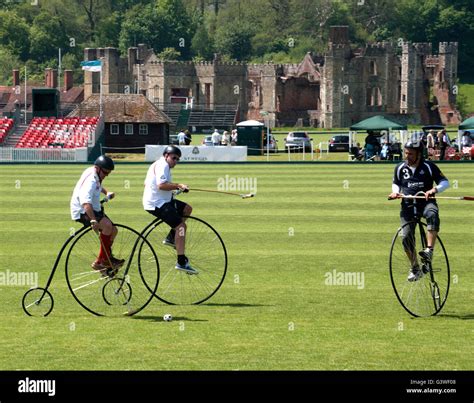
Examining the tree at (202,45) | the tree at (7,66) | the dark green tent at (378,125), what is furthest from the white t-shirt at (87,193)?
the tree at (202,45)

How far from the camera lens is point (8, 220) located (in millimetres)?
27484

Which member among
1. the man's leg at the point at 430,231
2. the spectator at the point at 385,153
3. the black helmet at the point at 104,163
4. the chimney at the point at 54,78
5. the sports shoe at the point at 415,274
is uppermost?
the chimney at the point at 54,78

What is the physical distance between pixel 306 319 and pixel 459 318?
1.88 m

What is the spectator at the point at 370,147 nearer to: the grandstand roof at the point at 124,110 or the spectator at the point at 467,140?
the spectator at the point at 467,140

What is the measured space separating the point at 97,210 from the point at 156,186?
0.91 metres

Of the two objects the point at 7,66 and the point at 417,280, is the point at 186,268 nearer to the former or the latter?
the point at 417,280

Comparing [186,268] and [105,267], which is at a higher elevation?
[105,267]


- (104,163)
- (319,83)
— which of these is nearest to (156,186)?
(104,163)

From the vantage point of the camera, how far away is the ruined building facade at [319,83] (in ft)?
480

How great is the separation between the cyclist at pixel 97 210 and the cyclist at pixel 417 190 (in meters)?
3.53

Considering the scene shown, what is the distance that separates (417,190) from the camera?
16.0 metres
